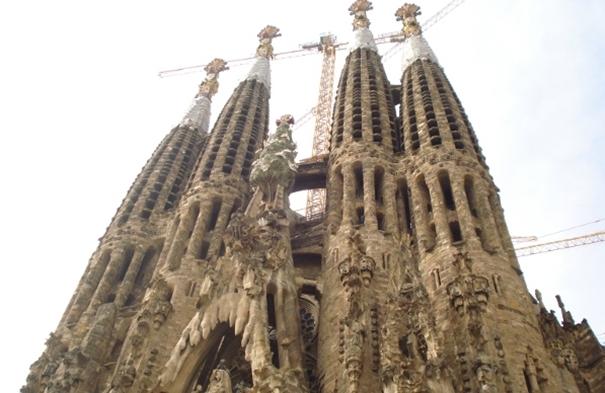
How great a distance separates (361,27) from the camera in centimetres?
4544

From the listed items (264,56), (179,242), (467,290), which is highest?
(264,56)

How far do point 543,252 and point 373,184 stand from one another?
139 feet

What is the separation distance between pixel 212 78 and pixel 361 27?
10964 mm

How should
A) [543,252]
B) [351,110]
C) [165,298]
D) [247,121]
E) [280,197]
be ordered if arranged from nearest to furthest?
[165,298]
[280,197]
[351,110]
[247,121]
[543,252]

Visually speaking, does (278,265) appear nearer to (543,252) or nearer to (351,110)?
(351,110)

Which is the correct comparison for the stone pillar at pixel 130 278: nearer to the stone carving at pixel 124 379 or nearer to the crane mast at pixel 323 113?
the stone carving at pixel 124 379

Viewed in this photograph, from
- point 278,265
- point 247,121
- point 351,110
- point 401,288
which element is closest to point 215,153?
point 247,121

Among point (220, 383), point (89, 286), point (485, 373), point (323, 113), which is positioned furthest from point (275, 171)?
point (323, 113)

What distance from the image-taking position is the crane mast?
46.2 metres

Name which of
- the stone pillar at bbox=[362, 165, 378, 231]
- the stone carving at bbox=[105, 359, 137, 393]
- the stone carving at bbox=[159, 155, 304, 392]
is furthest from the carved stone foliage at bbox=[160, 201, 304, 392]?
the stone pillar at bbox=[362, 165, 378, 231]

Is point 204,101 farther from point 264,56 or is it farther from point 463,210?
point 463,210

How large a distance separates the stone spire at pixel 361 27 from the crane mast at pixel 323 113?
741 cm

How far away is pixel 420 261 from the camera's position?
22984mm

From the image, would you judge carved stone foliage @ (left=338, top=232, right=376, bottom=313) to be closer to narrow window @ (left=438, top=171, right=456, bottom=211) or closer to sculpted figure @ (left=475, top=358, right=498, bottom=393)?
sculpted figure @ (left=475, top=358, right=498, bottom=393)
